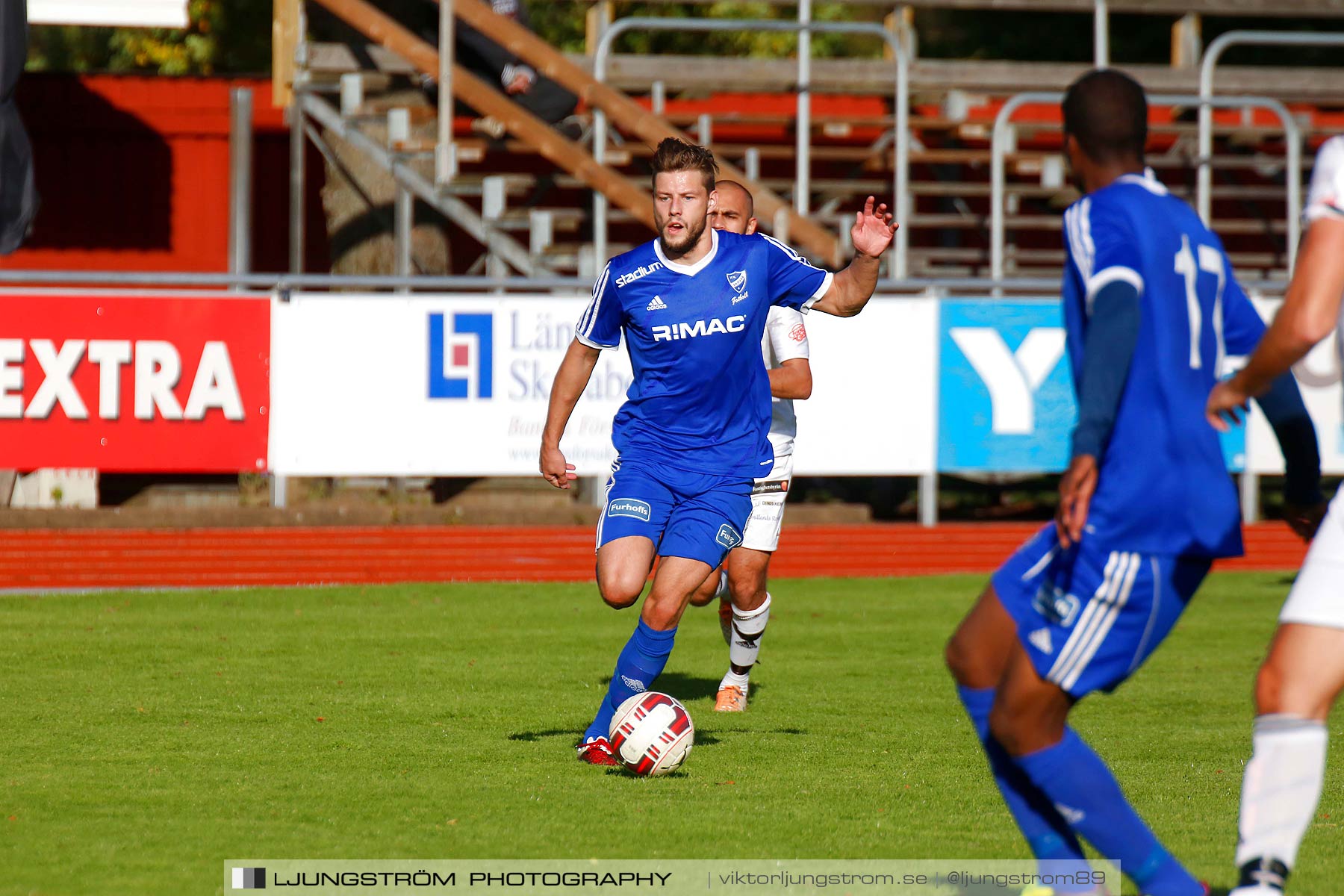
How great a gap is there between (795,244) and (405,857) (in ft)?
36.5

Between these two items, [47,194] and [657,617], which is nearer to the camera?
[657,617]

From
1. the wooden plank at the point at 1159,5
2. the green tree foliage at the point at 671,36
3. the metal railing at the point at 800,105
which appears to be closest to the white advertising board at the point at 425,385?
the metal railing at the point at 800,105

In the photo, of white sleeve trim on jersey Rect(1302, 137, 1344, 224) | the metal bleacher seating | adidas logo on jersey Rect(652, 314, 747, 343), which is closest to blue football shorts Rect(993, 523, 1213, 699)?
white sleeve trim on jersey Rect(1302, 137, 1344, 224)

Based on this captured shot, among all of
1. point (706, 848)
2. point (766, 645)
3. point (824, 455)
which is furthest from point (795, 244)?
point (706, 848)

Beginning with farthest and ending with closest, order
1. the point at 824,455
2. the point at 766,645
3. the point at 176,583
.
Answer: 1. the point at 824,455
2. the point at 176,583
3. the point at 766,645

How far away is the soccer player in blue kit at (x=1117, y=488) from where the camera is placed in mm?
3969

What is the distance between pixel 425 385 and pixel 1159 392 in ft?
32.9

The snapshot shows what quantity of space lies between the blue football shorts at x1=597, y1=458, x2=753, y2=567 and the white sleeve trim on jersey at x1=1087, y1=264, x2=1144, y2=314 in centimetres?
267

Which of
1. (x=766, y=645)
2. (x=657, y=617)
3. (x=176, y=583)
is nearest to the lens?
(x=657, y=617)

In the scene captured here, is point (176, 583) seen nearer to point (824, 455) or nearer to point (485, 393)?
point (485, 393)

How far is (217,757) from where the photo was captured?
648cm

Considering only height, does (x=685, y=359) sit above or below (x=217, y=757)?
above

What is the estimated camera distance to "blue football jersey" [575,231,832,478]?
650 cm

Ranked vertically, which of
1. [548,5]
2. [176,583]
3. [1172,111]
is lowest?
[176,583]
